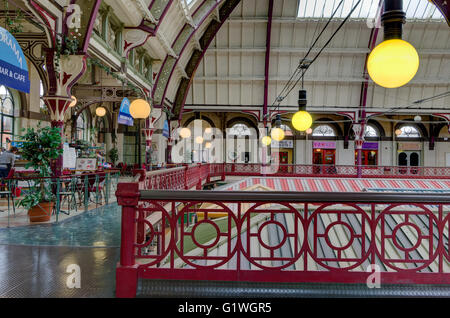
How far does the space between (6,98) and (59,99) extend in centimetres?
668

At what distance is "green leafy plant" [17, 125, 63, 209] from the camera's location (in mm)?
5305

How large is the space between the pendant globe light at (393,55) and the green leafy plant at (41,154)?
5.41m

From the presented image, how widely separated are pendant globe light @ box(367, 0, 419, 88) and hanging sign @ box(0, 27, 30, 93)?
3498mm

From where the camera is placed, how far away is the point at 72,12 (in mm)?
5383

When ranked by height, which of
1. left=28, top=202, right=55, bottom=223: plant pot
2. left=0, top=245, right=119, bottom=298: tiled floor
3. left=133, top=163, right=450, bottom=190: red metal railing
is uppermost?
left=133, top=163, right=450, bottom=190: red metal railing

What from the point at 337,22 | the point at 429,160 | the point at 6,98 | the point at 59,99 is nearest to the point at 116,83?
the point at 6,98

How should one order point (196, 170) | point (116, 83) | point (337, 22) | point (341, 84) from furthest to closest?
1. point (341, 84)
2. point (337, 22)
3. point (116, 83)
4. point (196, 170)

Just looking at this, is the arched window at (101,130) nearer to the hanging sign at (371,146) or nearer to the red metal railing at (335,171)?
the red metal railing at (335,171)

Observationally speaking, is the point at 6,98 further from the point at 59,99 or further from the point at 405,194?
the point at 405,194

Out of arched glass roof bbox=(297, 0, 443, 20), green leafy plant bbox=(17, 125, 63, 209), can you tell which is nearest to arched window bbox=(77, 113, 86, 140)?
green leafy plant bbox=(17, 125, 63, 209)

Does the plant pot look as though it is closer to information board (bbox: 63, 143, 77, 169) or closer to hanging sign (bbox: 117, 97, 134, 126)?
information board (bbox: 63, 143, 77, 169)

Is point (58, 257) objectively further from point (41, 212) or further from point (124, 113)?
point (124, 113)

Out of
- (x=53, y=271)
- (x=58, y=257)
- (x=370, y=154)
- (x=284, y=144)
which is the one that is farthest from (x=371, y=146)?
(x=53, y=271)

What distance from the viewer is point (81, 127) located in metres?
16.0
